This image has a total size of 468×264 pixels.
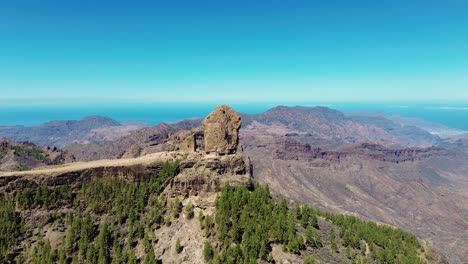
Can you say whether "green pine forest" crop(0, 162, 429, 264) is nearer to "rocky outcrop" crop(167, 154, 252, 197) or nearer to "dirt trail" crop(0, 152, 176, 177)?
"rocky outcrop" crop(167, 154, 252, 197)

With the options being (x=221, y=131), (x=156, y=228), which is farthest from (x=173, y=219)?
(x=221, y=131)

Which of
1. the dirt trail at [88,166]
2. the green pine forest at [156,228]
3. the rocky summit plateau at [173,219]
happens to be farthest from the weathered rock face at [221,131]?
the dirt trail at [88,166]

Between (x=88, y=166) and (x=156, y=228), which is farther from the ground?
(x=88, y=166)

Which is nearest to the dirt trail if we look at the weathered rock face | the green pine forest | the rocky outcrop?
the green pine forest

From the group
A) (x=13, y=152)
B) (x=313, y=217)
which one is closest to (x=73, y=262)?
(x=313, y=217)

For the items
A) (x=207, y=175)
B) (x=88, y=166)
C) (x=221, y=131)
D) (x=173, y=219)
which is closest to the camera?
(x=173, y=219)

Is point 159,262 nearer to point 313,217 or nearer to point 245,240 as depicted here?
point 245,240

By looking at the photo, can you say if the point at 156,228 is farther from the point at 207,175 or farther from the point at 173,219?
the point at 207,175
